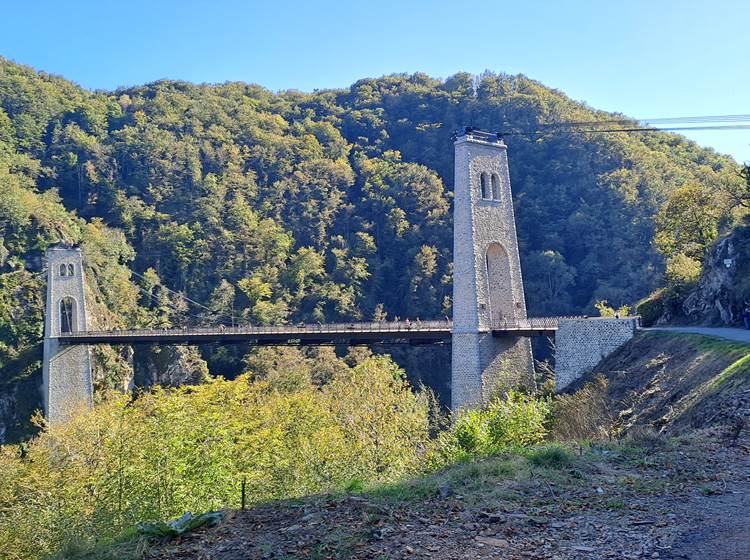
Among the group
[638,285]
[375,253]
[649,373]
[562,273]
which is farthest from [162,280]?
[649,373]

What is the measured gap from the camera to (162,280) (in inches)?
2153

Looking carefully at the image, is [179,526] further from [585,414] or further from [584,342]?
[584,342]

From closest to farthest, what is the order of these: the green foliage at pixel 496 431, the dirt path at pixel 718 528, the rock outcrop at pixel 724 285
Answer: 1. the dirt path at pixel 718 528
2. the green foliage at pixel 496 431
3. the rock outcrop at pixel 724 285

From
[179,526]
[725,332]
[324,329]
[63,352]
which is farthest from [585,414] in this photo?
[63,352]

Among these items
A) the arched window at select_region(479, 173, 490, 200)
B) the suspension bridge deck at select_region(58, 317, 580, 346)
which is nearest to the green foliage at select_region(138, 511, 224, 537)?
the suspension bridge deck at select_region(58, 317, 580, 346)

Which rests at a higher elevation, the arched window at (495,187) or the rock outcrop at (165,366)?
the arched window at (495,187)

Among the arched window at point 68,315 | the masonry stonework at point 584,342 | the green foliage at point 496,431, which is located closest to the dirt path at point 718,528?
the green foliage at point 496,431

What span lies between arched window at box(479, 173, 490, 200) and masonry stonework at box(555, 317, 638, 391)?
569cm

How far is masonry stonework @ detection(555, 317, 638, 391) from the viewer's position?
19766mm

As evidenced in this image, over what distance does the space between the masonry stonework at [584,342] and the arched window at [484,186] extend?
5685 mm

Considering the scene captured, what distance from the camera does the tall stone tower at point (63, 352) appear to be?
34.8m

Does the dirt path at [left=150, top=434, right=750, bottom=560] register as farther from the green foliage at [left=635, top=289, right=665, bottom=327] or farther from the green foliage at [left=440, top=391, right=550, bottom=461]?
the green foliage at [left=635, top=289, right=665, bottom=327]

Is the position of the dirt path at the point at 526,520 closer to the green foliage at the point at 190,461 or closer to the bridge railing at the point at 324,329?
the green foliage at the point at 190,461

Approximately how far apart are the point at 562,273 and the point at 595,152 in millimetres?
15145
